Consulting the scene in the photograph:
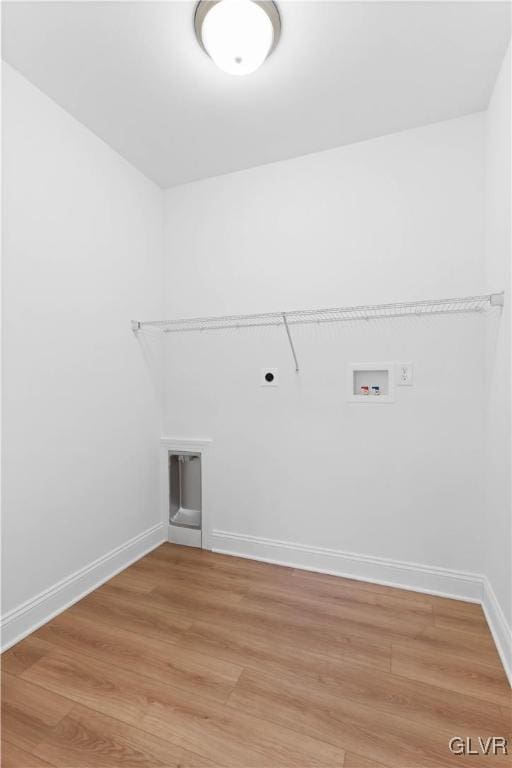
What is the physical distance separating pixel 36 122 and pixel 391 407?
2319 millimetres

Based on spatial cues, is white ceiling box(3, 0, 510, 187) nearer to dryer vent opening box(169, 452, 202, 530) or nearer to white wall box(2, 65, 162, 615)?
white wall box(2, 65, 162, 615)

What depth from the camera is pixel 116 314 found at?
7.50 ft

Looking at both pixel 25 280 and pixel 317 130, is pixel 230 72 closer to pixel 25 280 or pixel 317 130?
pixel 317 130

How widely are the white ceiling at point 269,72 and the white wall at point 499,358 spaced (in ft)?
0.78

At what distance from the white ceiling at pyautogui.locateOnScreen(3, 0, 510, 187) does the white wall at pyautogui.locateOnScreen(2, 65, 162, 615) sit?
242 mm

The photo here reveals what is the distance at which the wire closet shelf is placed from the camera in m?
1.92

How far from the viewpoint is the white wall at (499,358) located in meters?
1.56

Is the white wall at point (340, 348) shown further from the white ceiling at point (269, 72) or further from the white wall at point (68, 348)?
the white wall at point (68, 348)

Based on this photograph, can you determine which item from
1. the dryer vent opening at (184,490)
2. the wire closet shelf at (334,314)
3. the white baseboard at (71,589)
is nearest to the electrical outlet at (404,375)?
the wire closet shelf at (334,314)

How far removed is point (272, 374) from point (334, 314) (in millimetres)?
534

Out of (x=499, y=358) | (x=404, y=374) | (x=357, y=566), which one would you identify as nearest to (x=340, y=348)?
(x=404, y=374)

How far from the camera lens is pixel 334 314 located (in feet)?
7.36

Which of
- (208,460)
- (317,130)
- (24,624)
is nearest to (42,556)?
(24,624)

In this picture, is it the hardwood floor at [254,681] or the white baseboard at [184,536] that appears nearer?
the hardwood floor at [254,681]
